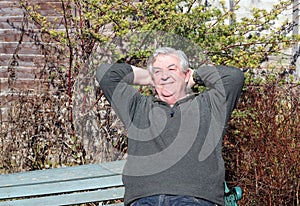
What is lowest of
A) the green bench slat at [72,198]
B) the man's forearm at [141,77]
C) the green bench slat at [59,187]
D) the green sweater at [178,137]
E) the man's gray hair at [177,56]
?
the green bench slat at [72,198]

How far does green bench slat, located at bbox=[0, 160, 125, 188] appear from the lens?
10.0 ft

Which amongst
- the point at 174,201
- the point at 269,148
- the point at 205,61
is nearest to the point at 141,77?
the point at 174,201

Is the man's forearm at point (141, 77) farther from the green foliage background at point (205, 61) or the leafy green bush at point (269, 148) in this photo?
the leafy green bush at point (269, 148)

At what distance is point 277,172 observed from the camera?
3969 mm

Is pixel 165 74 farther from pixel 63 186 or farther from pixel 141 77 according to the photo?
pixel 63 186

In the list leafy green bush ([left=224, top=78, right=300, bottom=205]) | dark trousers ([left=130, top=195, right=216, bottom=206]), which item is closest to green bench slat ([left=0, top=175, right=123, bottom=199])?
dark trousers ([left=130, top=195, right=216, bottom=206])

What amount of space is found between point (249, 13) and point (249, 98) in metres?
1.29

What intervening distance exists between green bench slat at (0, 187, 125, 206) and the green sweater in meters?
0.36

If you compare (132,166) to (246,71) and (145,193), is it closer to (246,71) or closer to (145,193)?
(145,193)

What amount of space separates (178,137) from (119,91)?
402 millimetres

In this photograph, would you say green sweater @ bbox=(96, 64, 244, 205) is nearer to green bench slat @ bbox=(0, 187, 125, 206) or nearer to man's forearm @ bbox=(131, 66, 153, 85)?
man's forearm @ bbox=(131, 66, 153, 85)

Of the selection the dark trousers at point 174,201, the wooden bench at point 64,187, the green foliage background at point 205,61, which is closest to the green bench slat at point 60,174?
the wooden bench at point 64,187

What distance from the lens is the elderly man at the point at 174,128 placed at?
277 centimetres

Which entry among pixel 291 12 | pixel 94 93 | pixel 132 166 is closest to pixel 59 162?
pixel 94 93
